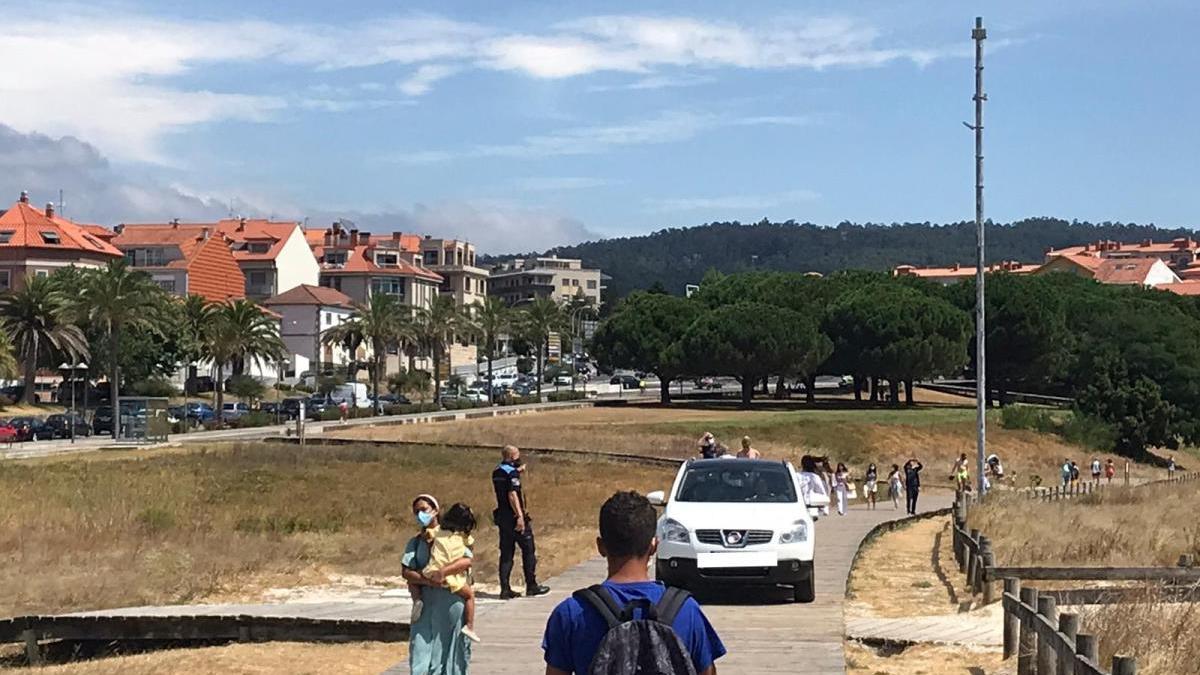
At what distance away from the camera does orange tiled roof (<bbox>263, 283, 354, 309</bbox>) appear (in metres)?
118

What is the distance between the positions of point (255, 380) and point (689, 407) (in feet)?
92.4

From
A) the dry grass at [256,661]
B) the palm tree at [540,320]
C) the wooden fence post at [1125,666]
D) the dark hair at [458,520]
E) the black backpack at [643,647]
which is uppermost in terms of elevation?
the palm tree at [540,320]

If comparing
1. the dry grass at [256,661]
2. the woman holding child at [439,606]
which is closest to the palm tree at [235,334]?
the dry grass at [256,661]

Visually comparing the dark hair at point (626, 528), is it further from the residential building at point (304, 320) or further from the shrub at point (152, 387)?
the residential building at point (304, 320)

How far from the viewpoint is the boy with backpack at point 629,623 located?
514cm

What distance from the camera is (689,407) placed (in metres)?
97.8

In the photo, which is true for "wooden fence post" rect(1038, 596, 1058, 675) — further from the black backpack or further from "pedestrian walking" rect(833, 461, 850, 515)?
"pedestrian walking" rect(833, 461, 850, 515)

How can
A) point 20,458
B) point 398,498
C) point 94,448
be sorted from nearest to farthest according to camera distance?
point 398,498 < point 20,458 < point 94,448

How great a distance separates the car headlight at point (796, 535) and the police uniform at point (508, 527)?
2.76 meters

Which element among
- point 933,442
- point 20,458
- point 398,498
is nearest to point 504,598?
point 398,498

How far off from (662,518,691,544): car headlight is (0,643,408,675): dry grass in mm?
3097

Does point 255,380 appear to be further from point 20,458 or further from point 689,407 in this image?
point 20,458

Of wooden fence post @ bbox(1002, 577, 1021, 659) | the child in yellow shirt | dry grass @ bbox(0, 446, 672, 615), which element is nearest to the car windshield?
dry grass @ bbox(0, 446, 672, 615)

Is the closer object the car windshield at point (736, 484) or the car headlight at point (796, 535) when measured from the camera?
the car headlight at point (796, 535)
